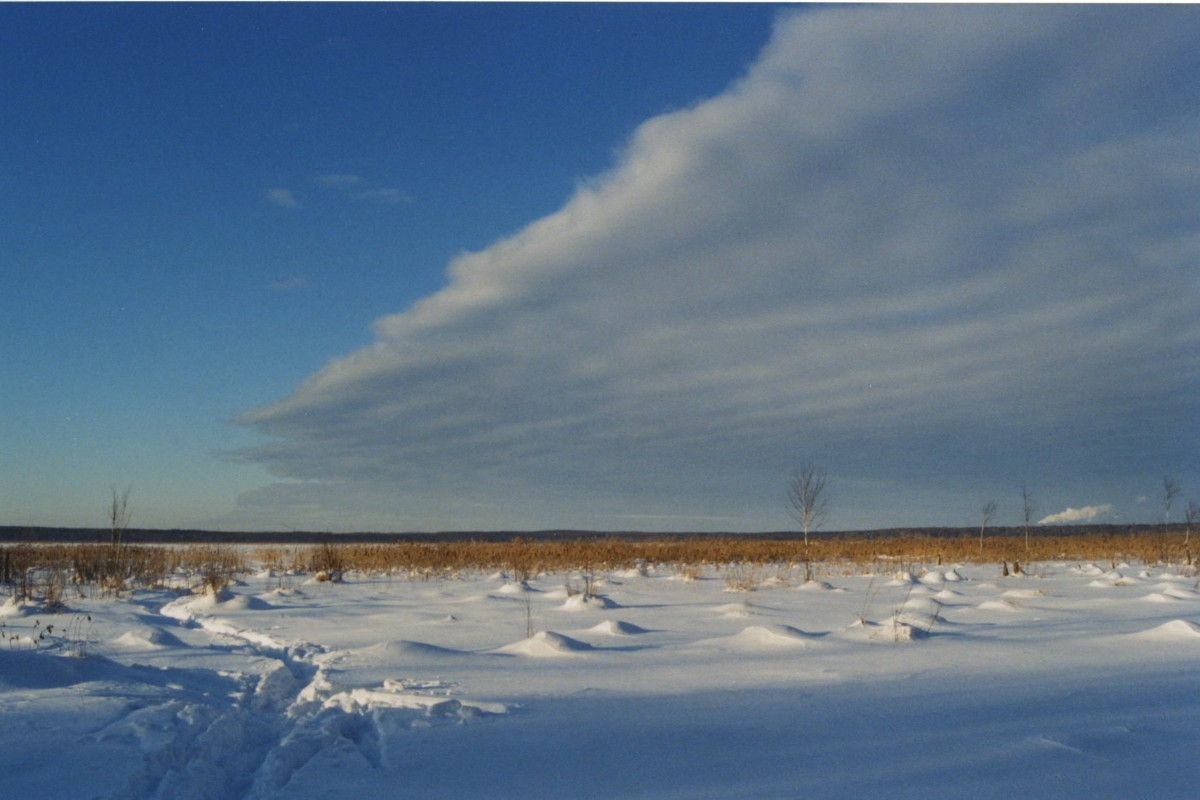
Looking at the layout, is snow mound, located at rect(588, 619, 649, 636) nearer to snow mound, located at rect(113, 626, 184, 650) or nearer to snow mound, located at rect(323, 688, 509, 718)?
snow mound, located at rect(323, 688, 509, 718)

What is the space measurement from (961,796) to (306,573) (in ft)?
65.1

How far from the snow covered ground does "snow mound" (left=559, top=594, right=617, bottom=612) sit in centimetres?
152

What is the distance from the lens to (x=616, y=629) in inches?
355

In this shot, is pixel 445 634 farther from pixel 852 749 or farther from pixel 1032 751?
pixel 1032 751

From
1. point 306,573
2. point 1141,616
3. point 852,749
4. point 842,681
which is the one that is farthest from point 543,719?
point 306,573

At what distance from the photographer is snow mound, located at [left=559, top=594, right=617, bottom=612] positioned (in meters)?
11.7

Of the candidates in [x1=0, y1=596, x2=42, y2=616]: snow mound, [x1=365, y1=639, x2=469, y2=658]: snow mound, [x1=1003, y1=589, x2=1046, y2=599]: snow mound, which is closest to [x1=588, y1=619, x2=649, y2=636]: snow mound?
[x1=365, y1=639, x2=469, y2=658]: snow mound

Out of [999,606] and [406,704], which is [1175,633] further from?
[406,704]

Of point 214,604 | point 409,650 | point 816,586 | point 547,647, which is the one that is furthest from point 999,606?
point 214,604

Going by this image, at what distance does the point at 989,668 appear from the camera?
252 inches

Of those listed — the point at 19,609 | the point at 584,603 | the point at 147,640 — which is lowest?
the point at 584,603

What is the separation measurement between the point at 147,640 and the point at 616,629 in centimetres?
478

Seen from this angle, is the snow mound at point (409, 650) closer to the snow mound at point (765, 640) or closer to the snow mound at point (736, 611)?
the snow mound at point (765, 640)

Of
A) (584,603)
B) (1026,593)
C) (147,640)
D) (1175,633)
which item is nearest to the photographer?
(1175,633)
